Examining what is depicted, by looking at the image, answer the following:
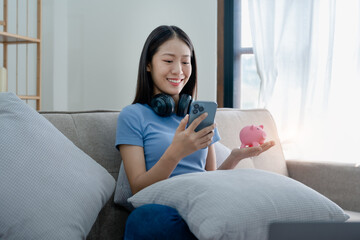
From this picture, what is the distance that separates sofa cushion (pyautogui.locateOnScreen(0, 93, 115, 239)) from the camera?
3.36ft

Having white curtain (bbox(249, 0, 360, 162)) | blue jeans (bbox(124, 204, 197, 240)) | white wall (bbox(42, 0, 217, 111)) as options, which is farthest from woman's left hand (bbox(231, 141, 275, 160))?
white wall (bbox(42, 0, 217, 111))

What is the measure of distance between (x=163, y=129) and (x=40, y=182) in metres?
0.51

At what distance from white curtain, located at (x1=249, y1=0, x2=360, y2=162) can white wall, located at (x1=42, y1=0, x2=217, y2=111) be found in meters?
0.94

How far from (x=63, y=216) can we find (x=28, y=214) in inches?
3.5

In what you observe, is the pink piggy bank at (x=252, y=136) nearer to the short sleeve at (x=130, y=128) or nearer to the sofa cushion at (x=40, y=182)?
the short sleeve at (x=130, y=128)

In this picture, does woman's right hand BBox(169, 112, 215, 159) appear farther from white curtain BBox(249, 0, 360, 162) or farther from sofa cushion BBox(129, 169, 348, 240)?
white curtain BBox(249, 0, 360, 162)

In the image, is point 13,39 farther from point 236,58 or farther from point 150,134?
point 150,134

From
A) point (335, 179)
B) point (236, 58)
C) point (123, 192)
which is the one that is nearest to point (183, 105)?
point (123, 192)

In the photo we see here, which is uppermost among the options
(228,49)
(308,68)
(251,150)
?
(228,49)

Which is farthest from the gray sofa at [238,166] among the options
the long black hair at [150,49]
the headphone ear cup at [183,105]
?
the headphone ear cup at [183,105]

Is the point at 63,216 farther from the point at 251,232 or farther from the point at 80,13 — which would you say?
the point at 80,13

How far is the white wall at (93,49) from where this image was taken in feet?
12.2

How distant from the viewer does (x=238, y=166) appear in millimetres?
1940

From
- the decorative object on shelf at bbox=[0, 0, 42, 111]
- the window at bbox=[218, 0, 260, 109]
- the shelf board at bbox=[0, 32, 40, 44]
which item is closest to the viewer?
the shelf board at bbox=[0, 32, 40, 44]
